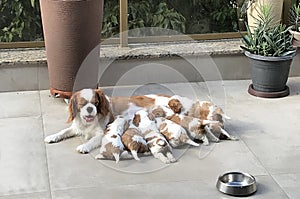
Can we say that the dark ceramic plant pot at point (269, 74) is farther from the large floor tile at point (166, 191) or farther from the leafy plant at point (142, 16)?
the large floor tile at point (166, 191)

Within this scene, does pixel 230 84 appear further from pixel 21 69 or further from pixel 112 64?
pixel 21 69

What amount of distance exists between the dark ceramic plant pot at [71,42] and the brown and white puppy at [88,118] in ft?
1.67

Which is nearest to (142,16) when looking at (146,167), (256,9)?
(256,9)

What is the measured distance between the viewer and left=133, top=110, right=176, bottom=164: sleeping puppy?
3426 mm

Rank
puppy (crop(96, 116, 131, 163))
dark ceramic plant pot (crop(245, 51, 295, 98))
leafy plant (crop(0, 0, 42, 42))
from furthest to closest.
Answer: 1. leafy plant (crop(0, 0, 42, 42))
2. dark ceramic plant pot (crop(245, 51, 295, 98))
3. puppy (crop(96, 116, 131, 163))

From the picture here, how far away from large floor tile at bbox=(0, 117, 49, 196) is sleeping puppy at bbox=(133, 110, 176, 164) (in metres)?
0.59

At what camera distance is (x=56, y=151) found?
3.54 m

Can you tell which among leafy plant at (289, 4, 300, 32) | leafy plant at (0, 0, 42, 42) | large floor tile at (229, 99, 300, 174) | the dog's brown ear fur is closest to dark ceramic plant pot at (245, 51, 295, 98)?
large floor tile at (229, 99, 300, 174)

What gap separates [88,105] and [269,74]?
4.75 ft

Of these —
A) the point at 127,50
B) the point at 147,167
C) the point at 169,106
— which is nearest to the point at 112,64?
the point at 127,50

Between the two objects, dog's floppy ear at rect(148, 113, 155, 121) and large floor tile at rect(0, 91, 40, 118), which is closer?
dog's floppy ear at rect(148, 113, 155, 121)

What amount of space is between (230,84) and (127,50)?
32.6 inches

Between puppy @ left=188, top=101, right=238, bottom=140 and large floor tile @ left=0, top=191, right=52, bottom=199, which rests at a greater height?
puppy @ left=188, top=101, right=238, bottom=140

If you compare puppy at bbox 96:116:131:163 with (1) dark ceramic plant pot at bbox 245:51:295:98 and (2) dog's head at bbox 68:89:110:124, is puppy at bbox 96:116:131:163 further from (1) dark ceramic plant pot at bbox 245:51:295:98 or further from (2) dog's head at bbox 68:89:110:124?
(1) dark ceramic plant pot at bbox 245:51:295:98
